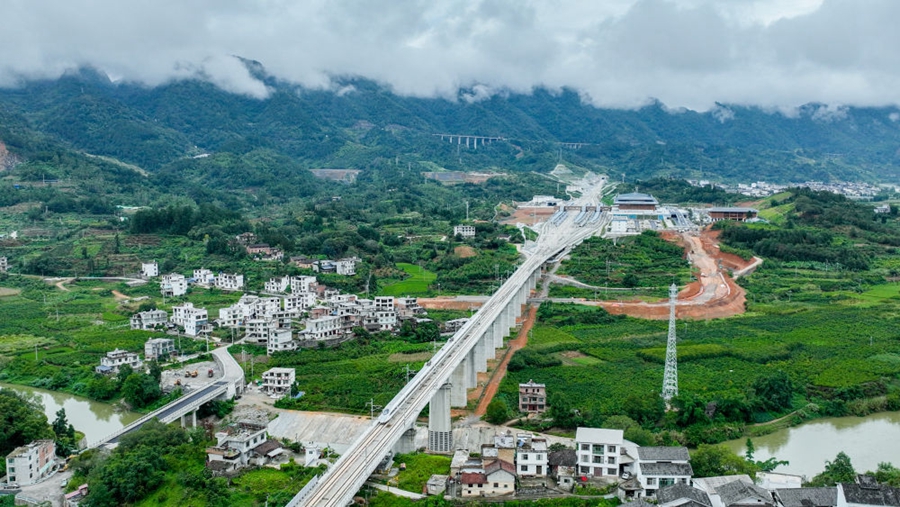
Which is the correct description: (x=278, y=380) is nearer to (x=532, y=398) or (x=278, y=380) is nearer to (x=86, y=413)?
(x=86, y=413)

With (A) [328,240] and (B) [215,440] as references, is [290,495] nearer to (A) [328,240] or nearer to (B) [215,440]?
(B) [215,440]

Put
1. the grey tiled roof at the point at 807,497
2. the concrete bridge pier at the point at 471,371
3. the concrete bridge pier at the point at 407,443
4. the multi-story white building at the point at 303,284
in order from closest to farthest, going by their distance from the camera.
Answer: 1. the grey tiled roof at the point at 807,497
2. the concrete bridge pier at the point at 407,443
3. the concrete bridge pier at the point at 471,371
4. the multi-story white building at the point at 303,284

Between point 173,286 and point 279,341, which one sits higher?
point 173,286

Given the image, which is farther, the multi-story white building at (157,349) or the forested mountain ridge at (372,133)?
the forested mountain ridge at (372,133)

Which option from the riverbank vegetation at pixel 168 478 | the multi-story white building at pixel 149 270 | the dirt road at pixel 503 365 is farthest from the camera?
the multi-story white building at pixel 149 270

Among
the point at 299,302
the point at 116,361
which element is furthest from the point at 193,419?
the point at 299,302

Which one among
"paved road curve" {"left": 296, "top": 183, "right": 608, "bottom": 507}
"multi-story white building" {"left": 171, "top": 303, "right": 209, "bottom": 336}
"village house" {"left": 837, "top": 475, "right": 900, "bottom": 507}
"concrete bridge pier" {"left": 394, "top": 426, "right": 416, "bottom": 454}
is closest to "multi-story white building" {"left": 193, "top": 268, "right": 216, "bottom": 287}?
"multi-story white building" {"left": 171, "top": 303, "right": 209, "bottom": 336}

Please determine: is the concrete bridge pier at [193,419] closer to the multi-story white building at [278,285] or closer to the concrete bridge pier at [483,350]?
the concrete bridge pier at [483,350]

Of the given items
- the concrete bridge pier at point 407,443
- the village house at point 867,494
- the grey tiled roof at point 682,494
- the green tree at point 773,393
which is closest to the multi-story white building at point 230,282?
the concrete bridge pier at point 407,443
